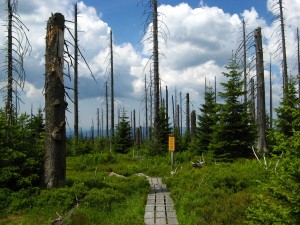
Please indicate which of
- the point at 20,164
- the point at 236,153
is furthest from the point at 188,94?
the point at 20,164

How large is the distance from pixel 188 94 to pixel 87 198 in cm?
3584

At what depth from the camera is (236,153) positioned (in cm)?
2052

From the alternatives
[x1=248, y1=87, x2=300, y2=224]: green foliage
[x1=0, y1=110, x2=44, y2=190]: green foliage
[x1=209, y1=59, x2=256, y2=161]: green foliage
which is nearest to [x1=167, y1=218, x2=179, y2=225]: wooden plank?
[x1=248, y1=87, x2=300, y2=224]: green foliage

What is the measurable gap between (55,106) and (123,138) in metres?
24.4

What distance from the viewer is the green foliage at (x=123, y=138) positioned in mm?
35156

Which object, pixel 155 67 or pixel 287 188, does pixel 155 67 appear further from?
pixel 287 188

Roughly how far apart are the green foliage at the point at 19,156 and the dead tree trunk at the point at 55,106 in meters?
0.51

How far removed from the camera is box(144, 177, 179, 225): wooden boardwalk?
879 cm

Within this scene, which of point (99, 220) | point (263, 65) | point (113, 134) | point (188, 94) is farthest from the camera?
point (188, 94)

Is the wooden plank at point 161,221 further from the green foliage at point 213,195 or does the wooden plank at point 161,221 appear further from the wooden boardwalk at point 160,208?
the green foliage at point 213,195

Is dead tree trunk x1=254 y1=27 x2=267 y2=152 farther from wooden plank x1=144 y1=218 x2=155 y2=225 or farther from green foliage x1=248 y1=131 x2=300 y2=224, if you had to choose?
green foliage x1=248 y1=131 x2=300 y2=224

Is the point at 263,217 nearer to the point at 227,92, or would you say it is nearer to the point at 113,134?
the point at 227,92

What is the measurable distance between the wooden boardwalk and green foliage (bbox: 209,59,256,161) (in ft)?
25.9

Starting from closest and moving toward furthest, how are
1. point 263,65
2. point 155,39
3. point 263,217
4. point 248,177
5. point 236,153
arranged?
1. point 263,217
2. point 248,177
3. point 236,153
4. point 263,65
5. point 155,39
